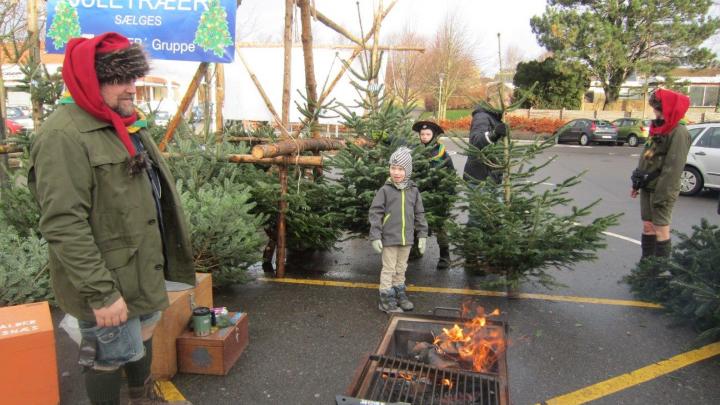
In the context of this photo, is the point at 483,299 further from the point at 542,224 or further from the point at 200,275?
the point at 200,275

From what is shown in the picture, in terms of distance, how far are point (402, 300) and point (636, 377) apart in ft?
6.52

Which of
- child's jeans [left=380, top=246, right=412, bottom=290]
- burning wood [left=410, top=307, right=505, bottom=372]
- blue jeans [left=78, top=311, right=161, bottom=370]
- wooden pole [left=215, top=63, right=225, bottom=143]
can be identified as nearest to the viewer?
blue jeans [left=78, top=311, right=161, bottom=370]

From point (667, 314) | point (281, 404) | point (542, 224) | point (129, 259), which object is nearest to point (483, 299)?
point (542, 224)

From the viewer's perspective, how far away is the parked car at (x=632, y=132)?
2712 cm

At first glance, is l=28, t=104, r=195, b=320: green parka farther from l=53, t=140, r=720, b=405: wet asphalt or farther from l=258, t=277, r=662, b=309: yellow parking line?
l=258, t=277, r=662, b=309: yellow parking line

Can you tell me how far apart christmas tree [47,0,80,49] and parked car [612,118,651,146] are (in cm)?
2826

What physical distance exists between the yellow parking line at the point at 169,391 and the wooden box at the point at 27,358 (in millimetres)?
586

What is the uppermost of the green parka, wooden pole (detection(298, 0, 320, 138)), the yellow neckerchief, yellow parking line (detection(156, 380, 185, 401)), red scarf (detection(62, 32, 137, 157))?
wooden pole (detection(298, 0, 320, 138))

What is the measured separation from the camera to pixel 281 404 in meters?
3.20

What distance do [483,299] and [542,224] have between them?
1.01 metres

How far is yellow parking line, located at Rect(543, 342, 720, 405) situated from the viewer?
10.8 feet

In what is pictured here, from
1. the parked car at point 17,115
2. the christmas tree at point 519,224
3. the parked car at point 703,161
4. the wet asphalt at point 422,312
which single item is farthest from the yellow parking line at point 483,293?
the parked car at point 17,115

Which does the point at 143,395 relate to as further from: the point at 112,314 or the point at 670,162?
the point at 670,162

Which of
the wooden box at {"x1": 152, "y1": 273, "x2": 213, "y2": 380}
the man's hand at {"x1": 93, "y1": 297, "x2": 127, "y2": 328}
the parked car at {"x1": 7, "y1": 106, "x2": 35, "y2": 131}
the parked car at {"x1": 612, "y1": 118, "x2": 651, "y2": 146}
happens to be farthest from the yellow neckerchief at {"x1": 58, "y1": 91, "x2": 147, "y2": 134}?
the parked car at {"x1": 612, "y1": 118, "x2": 651, "y2": 146}
